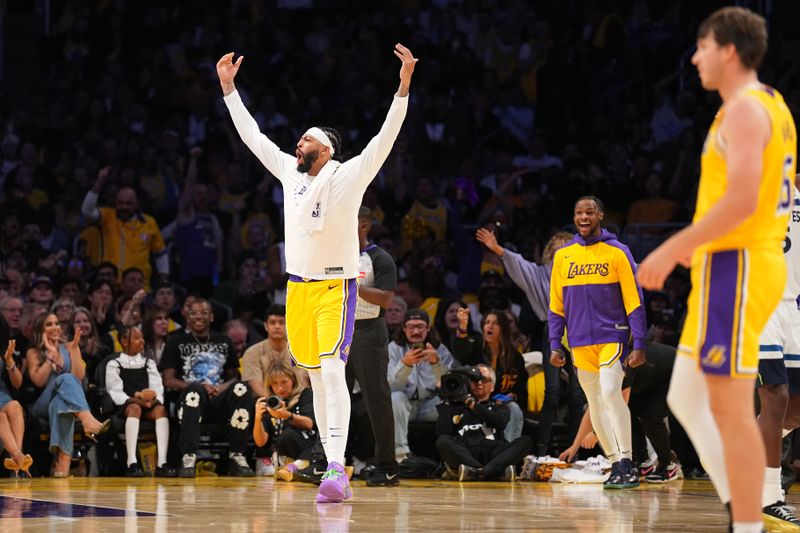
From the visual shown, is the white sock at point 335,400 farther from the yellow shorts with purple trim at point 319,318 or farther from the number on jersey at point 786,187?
the number on jersey at point 786,187

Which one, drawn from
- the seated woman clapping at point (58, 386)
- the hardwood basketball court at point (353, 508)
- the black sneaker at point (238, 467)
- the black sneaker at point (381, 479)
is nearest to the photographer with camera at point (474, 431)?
the hardwood basketball court at point (353, 508)

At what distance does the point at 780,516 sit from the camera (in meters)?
6.26

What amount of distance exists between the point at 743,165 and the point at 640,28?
41.4 feet

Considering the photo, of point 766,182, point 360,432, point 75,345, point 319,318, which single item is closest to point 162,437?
point 75,345

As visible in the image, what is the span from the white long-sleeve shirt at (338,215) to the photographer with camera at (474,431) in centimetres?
Result: 290

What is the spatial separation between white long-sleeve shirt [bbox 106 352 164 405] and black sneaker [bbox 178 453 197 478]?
2.16 feet

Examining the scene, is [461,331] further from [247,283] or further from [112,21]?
[112,21]

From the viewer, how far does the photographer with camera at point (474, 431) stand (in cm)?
1034

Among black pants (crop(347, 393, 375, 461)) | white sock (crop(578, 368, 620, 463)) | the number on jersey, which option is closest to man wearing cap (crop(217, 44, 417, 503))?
white sock (crop(578, 368, 620, 463))

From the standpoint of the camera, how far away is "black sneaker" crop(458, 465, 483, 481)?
404 inches

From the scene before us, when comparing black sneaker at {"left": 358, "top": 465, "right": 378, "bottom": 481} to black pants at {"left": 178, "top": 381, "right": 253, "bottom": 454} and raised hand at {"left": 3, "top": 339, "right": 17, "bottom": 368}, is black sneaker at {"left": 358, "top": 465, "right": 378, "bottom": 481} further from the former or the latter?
raised hand at {"left": 3, "top": 339, "right": 17, "bottom": 368}

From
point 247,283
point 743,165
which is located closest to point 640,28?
point 247,283

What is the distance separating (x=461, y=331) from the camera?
1098 centimetres

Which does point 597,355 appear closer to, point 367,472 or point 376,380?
A: point 376,380
